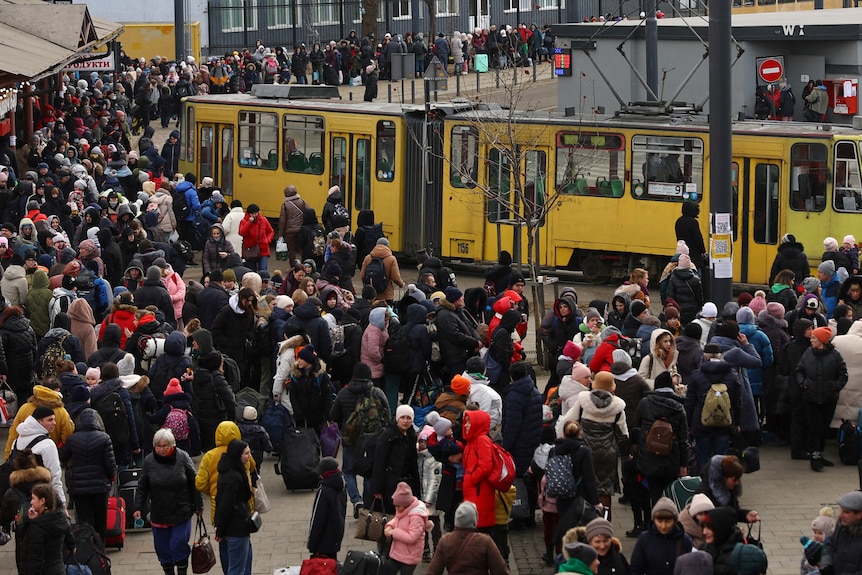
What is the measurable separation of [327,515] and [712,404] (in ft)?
12.3

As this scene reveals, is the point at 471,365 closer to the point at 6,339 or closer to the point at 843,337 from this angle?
the point at 843,337

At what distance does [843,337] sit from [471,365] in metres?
3.71

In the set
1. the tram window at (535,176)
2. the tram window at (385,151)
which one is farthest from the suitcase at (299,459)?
the tram window at (385,151)

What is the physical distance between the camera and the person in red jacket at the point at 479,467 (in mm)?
12383

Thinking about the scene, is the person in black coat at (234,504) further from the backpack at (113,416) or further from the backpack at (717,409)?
the backpack at (717,409)

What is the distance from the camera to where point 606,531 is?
10.3m

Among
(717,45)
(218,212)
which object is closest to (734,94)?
(218,212)

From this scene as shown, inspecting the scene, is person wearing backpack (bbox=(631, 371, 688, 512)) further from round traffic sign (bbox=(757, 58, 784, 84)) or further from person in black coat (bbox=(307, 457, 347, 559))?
round traffic sign (bbox=(757, 58, 784, 84))

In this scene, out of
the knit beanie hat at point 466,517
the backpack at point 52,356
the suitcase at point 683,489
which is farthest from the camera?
the backpack at point 52,356

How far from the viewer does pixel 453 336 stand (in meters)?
Answer: 16.1

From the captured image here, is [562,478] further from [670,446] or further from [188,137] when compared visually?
[188,137]

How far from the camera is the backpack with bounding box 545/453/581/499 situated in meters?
12.4

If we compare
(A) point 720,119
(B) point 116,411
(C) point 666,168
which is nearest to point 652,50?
(C) point 666,168

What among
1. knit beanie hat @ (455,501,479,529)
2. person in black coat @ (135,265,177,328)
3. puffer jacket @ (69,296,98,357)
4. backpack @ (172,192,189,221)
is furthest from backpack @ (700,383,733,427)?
backpack @ (172,192,189,221)
